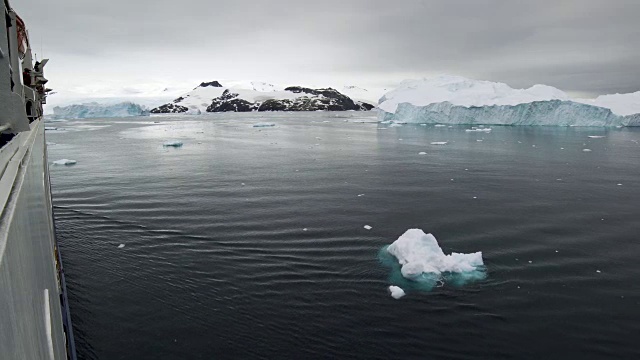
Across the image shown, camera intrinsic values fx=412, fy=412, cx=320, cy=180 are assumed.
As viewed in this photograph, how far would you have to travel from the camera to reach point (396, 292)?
28.8 ft

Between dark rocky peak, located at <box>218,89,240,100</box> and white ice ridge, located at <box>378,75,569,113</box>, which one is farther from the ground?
dark rocky peak, located at <box>218,89,240,100</box>

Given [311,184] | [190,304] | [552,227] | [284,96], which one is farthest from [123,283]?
[284,96]

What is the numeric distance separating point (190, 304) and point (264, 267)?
206 centimetres

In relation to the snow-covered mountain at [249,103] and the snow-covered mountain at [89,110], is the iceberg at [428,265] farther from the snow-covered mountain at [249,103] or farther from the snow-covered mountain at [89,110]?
the snow-covered mountain at [249,103]

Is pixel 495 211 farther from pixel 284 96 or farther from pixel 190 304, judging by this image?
pixel 284 96

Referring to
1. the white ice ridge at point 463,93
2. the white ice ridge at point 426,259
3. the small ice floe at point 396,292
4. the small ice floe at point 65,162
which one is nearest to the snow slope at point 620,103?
the white ice ridge at point 463,93

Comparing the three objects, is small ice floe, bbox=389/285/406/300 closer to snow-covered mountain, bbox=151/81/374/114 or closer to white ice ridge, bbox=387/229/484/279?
white ice ridge, bbox=387/229/484/279

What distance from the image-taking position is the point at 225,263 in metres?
10.3

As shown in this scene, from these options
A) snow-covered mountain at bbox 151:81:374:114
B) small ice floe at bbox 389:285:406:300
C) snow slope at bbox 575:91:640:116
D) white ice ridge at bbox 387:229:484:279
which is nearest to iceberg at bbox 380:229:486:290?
white ice ridge at bbox 387:229:484:279

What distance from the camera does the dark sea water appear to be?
736 cm

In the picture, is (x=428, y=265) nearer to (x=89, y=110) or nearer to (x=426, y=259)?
(x=426, y=259)

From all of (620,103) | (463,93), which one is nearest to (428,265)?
(463,93)

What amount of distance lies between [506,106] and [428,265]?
167 ft

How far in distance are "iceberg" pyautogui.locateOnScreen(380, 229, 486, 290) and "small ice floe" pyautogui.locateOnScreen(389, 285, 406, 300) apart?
406mm
